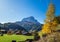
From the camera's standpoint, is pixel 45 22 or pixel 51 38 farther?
pixel 45 22

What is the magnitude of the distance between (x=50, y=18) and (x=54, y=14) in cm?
209

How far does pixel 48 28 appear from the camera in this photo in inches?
2279

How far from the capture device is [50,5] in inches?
2408

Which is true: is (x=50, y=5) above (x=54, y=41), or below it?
→ above

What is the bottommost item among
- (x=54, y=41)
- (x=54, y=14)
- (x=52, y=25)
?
(x=54, y=41)

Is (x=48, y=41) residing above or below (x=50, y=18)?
below

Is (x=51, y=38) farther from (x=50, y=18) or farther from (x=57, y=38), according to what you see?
(x=50, y=18)

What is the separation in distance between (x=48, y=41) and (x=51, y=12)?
36.2 metres

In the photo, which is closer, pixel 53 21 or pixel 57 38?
pixel 57 38

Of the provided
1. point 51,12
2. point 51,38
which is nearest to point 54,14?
point 51,12

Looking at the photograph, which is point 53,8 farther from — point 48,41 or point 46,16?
point 48,41

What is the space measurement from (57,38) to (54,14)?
1414 inches

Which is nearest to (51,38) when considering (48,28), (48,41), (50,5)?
(48,41)

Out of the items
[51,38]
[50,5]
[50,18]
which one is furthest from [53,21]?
[51,38]
